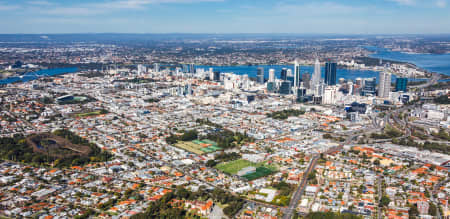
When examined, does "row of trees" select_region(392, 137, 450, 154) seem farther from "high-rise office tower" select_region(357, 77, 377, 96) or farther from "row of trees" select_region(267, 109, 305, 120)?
"high-rise office tower" select_region(357, 77, 377, 96)

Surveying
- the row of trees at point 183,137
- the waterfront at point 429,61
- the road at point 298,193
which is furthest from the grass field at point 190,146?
the waterfront at point 429,61

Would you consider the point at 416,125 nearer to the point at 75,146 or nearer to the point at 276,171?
the point at 276,171

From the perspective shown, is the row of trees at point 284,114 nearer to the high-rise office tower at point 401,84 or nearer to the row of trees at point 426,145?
the row of trees at point 426,145

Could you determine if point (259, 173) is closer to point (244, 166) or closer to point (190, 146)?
point (244, 166)

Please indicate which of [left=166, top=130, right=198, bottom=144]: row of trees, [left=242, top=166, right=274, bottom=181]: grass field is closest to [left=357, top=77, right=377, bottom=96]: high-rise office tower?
[left=166, top=130, right=198, bottom=144]: row of trees

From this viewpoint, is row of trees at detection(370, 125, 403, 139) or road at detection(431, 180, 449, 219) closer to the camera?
road at detection(431, 180, 449, 219)
